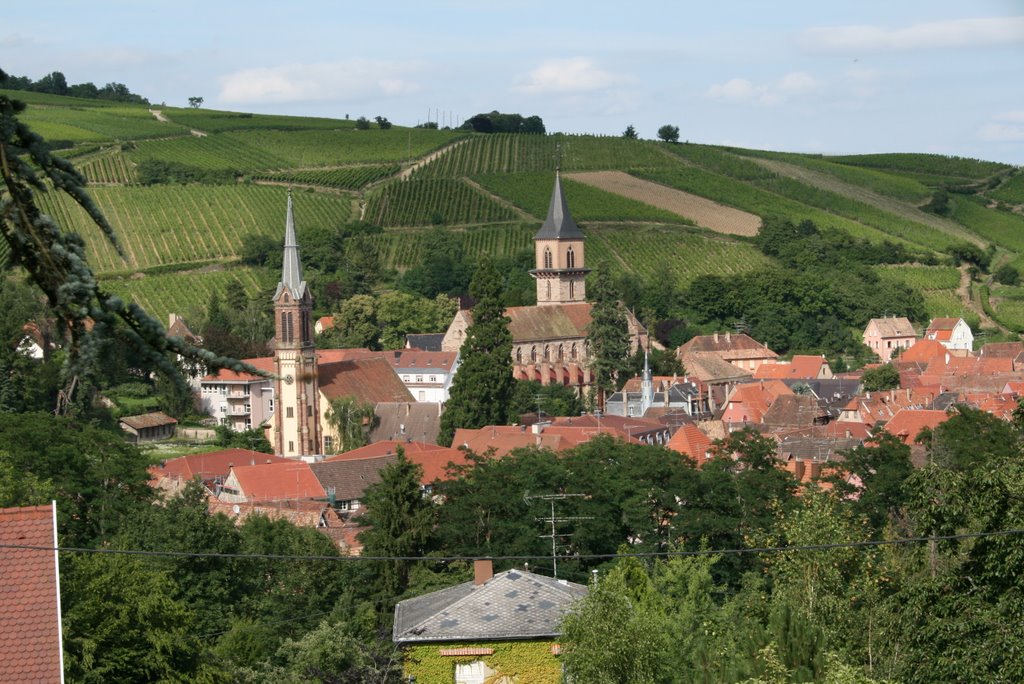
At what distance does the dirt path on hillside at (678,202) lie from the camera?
380 ft

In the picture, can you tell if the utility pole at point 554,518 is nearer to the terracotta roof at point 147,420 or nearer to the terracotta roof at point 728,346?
the terracotta roof at point 147,420

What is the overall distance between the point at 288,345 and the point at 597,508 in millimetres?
30483

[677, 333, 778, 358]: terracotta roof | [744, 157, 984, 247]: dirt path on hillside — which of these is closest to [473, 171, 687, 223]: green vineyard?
[677, 333, 778, 358]: terracotta roof

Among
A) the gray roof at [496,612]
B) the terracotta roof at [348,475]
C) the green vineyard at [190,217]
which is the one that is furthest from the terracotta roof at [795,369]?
the gray roof at [496,612]

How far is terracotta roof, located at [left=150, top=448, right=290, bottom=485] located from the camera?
165 feet

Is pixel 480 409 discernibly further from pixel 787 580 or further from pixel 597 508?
pixel 787 580

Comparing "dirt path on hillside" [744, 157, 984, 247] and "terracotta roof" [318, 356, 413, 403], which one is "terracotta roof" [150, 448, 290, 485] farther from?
"dirt path on hillside" [744, 157, 984, 247]

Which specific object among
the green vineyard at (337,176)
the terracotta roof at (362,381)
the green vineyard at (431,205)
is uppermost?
the green vineyard at (337,176)

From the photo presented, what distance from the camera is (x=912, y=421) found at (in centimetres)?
5478

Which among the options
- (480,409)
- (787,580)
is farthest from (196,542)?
(480,409)

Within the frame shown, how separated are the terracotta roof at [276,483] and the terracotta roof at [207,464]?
175 centimetres

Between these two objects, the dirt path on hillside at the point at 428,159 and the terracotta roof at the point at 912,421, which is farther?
the dirt path on hillside at the point at 428,159

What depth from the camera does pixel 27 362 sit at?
57844 mm

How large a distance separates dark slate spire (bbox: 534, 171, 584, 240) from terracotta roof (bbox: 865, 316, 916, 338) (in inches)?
760
